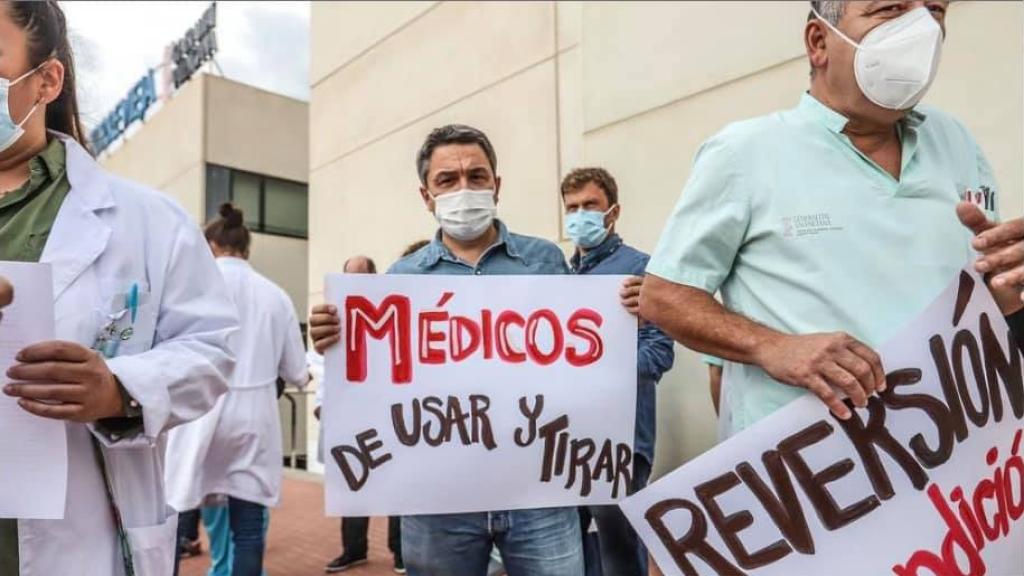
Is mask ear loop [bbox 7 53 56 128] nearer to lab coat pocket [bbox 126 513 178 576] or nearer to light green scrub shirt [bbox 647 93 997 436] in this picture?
lab coat pocket [bbox 126 513 178 576]

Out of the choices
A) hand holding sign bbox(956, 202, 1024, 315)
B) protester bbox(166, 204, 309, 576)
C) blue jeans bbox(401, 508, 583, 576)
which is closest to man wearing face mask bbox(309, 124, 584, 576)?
blue jeans bbox(401, 508, 583, 576)

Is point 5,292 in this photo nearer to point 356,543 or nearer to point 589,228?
point 589,228

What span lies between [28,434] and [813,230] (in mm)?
1362

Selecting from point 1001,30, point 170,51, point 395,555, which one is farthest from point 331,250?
point 170,51

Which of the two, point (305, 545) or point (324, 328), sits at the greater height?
point (324, 328)

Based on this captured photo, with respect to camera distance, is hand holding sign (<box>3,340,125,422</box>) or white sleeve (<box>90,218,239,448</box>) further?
white sleeve (<box>90,218,239,448</box>)

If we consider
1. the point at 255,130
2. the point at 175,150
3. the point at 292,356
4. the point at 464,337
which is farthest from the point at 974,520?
the point at 175,150

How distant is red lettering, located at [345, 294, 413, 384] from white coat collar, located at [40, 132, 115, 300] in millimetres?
784

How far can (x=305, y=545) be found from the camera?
5.68 meters

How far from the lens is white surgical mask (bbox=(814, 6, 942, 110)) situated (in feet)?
5.11

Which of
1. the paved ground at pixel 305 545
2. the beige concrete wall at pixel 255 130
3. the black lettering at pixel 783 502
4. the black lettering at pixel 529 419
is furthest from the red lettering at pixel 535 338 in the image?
the beige concrete wall at pixel 255 130

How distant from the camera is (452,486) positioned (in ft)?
6.81

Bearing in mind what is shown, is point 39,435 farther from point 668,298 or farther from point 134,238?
point 668,298

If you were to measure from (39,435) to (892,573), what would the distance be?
4.73 feet
